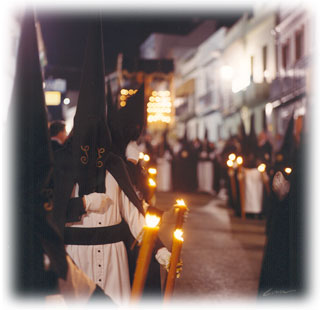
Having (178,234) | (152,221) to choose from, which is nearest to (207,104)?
(178,234)

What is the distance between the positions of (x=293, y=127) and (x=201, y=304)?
325 centimetres

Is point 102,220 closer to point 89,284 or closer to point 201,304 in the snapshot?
point 89,284

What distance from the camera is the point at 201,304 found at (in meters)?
5.68

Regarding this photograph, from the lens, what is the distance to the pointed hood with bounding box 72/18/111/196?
3299 mm

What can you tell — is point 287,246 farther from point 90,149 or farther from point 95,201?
point 90,149

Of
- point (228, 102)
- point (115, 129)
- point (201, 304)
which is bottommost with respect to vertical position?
point (201, 304)

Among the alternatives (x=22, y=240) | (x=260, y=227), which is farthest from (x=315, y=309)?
(x=260, y=227)

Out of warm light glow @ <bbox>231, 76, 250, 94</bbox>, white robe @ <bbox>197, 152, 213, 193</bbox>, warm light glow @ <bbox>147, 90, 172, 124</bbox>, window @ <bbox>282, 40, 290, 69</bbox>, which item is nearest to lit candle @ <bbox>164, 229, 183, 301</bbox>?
white robe @ <bbox>197, 152, 213, 193</bbox>

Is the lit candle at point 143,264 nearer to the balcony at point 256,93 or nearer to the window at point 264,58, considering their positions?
the balcony at point 256,93

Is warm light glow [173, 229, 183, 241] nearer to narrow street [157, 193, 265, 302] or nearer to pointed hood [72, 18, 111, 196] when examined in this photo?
narrow street [157, 193, 265, 302]

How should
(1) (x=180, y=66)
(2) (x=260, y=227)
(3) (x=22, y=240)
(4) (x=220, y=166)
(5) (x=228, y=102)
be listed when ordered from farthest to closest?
(1) (x=180, y=66), (5) (x=228, y=102), (4) (x=220, y=166), (2) (x=260, y=227), (3) (x=22, y=240)

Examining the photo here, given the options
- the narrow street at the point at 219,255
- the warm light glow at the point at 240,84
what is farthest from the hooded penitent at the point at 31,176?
the warm light glow at the point at 240,84

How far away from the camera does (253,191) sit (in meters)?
12.6

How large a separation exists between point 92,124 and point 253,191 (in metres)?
9.75
